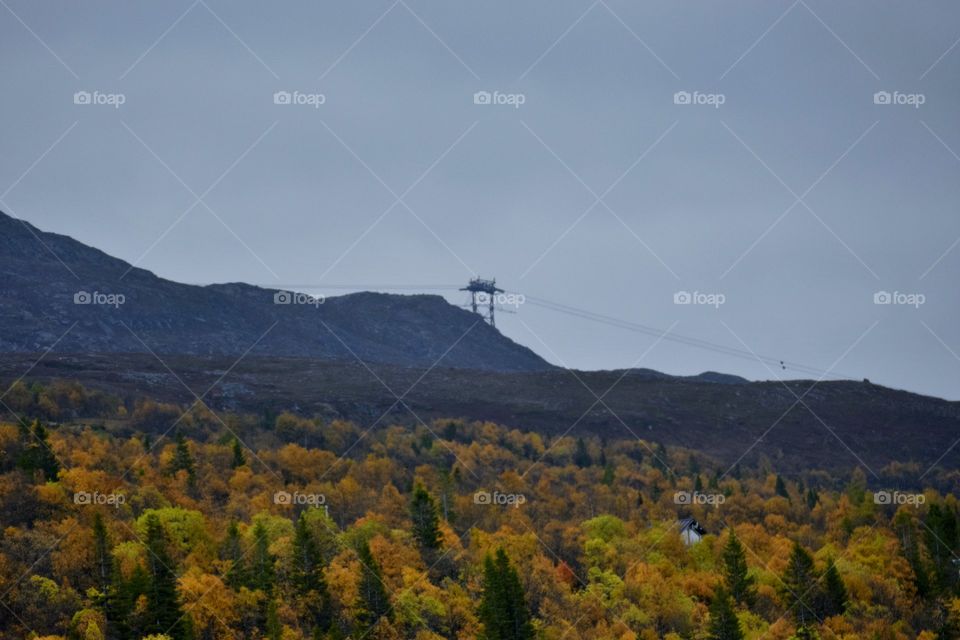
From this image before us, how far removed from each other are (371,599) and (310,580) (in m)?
5.97

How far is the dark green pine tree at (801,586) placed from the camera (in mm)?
121062

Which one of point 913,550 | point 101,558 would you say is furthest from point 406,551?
point 913,550

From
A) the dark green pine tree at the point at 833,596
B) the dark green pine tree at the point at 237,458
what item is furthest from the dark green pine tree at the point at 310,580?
the dark green pine tree at the point at 833,596

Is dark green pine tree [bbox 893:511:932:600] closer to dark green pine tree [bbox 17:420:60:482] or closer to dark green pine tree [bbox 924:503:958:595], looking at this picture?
dark green pine tree [bbox 924:503:958:595]

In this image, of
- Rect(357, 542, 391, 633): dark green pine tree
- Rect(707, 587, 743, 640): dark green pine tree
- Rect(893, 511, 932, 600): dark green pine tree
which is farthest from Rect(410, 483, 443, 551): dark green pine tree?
Rect(893, 511, 932, 600): dark green pine tree

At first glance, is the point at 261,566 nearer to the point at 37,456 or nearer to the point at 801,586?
the point at 37,456

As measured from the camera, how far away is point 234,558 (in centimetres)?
10844

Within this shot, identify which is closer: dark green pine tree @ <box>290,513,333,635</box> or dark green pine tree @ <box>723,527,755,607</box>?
dark green pine tree @ <box>290,513,333,635</box>

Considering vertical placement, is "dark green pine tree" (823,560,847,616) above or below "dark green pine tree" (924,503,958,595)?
below

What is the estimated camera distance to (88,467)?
5300 inches

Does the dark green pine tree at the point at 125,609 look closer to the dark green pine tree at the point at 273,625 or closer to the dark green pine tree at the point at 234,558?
the dark green pine tree at the point at 273,625

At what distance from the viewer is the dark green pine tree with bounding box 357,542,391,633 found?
103062 millimetres

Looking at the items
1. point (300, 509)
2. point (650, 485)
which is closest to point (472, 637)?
point (300, 509)

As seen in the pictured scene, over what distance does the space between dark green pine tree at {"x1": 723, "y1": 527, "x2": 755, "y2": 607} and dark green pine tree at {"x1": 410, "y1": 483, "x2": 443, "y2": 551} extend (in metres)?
30.1
